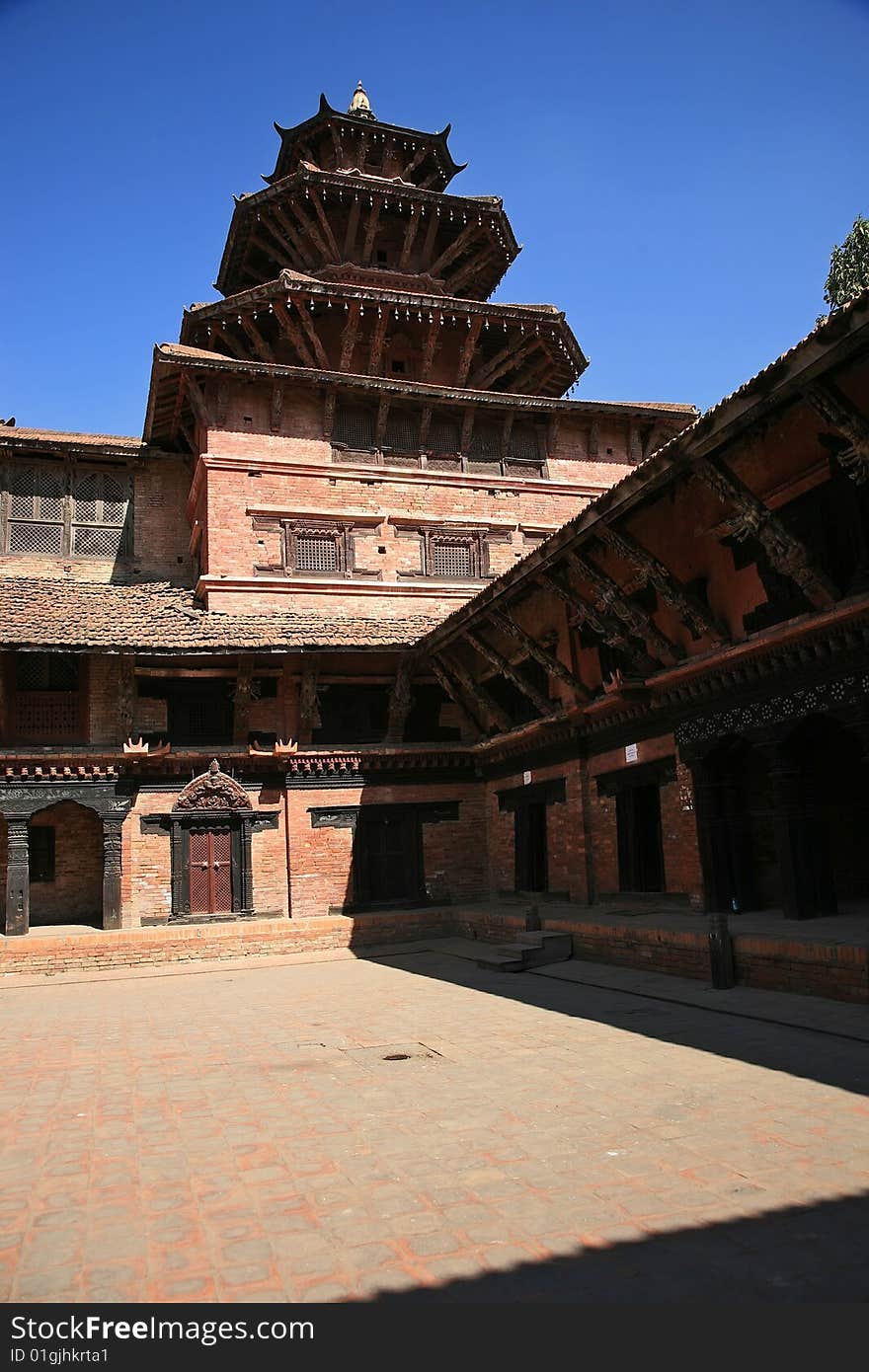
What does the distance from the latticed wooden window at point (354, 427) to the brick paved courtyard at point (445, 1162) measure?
14.8 metres

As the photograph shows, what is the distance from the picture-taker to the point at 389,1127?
234 inches

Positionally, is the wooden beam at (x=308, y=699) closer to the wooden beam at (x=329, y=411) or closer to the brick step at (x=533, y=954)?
the wooden beam at (x=329, y=411)

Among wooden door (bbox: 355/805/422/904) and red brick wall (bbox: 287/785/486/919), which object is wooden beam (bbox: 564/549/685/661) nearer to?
red brick wall (bbox: 287/785/486/919)

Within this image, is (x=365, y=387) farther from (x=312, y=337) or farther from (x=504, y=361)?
(x=504, y=361)

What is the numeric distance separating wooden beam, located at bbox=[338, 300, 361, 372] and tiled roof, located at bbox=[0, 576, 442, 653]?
6197mm

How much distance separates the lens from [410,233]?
80.2ft

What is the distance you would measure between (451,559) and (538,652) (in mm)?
6799

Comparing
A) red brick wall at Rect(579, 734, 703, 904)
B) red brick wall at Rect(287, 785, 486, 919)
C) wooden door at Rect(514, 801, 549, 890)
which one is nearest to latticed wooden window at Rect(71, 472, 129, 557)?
red brick wall at Rect(287, 785, 486, 919)

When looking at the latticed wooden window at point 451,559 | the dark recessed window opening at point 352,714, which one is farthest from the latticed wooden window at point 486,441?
the dark recessed window opening at point 352,714

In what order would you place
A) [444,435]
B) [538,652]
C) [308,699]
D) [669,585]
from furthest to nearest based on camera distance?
1. [444,435]
2. [308,699]
3. [538,652]
4. [669,585]

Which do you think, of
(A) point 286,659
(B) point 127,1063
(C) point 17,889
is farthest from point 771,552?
(C) point 17,889

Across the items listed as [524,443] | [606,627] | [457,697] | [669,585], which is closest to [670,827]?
[606,627]

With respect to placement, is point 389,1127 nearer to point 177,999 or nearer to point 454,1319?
point 454,1319

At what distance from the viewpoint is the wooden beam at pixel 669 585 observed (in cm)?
1176
